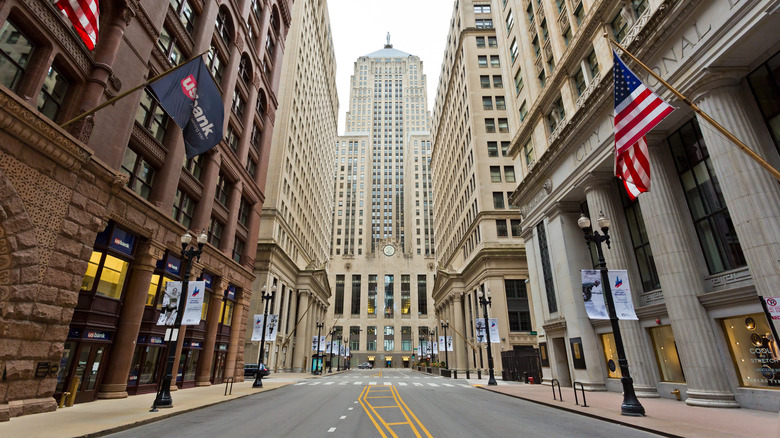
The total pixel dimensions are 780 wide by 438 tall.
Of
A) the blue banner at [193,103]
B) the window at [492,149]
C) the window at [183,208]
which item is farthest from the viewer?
the window at [492,149]

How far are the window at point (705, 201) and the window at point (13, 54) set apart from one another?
26.6 metres

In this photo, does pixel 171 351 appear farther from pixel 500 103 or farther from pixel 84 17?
pixel 500 103

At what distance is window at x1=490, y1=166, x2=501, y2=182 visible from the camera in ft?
169

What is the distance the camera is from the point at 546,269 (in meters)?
29.2

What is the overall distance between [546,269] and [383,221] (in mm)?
116278

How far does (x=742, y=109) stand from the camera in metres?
13.4

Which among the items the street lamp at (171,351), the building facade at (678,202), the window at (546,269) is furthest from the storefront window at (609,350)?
the street lamp at (171,351)

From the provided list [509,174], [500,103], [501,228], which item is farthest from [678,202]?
[500,103]

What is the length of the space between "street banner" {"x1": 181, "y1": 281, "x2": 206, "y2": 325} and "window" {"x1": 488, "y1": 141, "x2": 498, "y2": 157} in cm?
4447

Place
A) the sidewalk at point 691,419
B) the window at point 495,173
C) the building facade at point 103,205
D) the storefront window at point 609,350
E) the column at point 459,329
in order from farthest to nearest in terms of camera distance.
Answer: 1. the column at point 459,329
2. the window at point 495,173
3. the storefront window at point 609,350
4. the building facade at point 103,205
5. the sidewalk at point 691,419

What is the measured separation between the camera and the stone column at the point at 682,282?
13.9 metres

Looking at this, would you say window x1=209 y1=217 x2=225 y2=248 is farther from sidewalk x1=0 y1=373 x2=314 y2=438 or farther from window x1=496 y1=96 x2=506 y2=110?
window x1=496 y1=96 x2=506 y2=110

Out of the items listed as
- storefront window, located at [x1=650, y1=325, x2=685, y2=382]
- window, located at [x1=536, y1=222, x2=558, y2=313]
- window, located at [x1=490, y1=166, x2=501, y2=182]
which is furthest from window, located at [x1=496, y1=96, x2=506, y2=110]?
storefront window, located at [x1=650, y1=325, x2=685, y2=382]

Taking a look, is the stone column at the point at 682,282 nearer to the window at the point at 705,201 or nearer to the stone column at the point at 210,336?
the window at the point at 705,201
